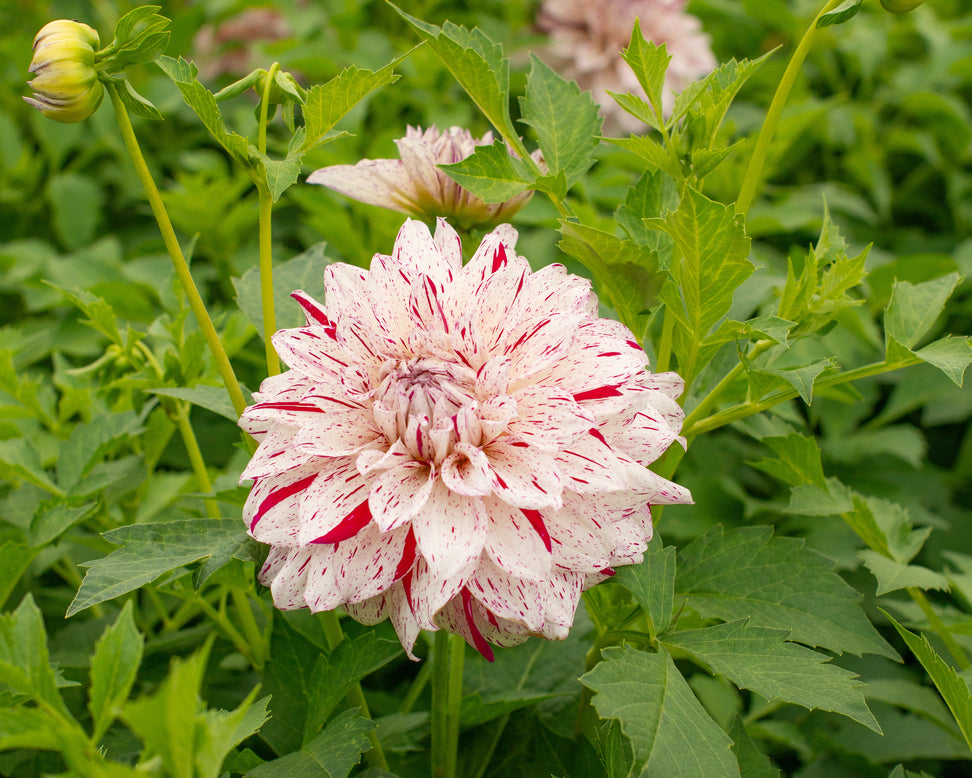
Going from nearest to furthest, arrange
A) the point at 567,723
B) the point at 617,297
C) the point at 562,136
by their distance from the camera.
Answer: the point at 617,297
the point at 562,136
the point at 567,723

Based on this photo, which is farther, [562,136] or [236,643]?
[236,643]

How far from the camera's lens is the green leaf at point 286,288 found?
0.97m

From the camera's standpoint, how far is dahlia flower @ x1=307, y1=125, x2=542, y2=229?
0.95 metres

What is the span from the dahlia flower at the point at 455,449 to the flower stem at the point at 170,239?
0.09 meters

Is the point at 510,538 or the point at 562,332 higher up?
the point at 562,332

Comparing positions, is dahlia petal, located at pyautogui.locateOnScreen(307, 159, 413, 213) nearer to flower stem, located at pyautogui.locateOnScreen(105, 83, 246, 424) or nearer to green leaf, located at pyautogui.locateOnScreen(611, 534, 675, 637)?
flower stem, located at pyautogui.locateOnScreen(105, 83, 246, 424)

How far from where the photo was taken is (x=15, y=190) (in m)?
1.98

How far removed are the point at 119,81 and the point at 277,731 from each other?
2.29 ft

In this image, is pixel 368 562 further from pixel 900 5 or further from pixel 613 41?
pixel 613 41

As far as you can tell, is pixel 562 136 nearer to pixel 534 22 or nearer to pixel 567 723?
pixel 567 723

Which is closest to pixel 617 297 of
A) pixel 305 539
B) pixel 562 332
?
pixel 562 332

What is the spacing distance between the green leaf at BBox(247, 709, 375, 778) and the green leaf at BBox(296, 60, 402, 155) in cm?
55

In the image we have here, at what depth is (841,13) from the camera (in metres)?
0.78

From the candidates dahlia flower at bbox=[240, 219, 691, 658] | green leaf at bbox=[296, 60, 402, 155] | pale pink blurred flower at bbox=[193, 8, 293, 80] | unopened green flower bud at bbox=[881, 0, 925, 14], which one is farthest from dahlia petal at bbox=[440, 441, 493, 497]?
pale pink blurred flower at bbox=[193, 8, 293, 80]
